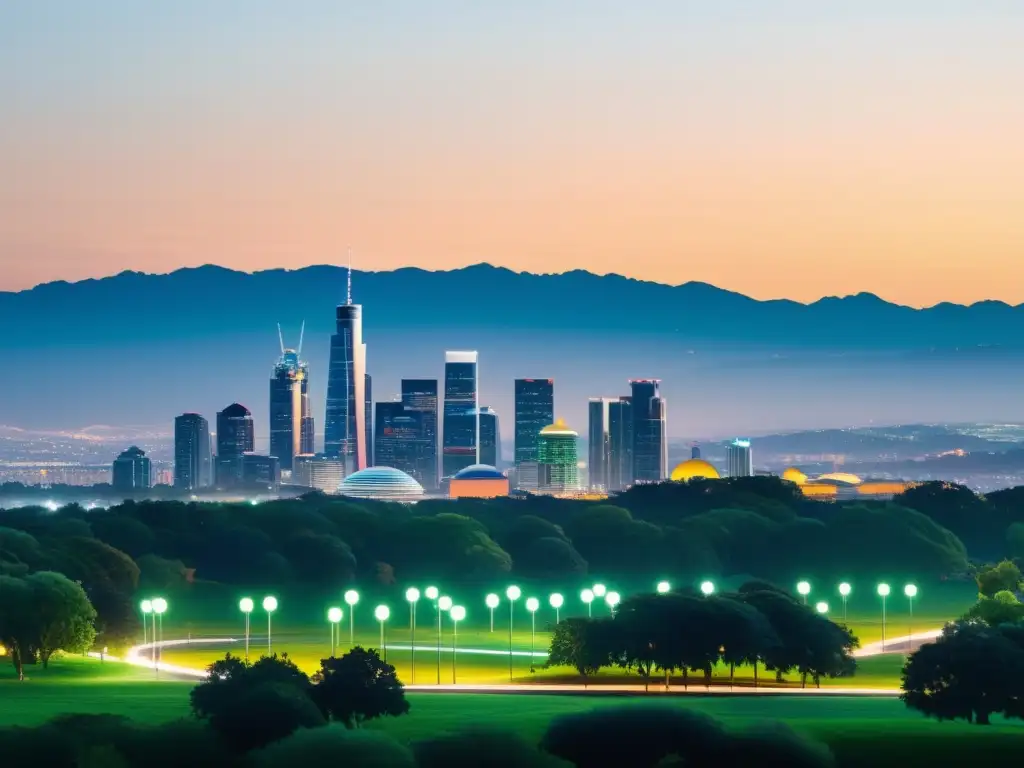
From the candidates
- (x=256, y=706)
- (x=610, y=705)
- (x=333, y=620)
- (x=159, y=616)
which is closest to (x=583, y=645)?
(x=333, y=620)

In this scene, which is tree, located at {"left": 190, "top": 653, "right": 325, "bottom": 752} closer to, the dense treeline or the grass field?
the grass field

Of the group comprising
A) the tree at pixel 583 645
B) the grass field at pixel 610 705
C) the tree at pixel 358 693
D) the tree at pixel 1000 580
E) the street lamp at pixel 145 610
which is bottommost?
the grass field at pixel 610 705

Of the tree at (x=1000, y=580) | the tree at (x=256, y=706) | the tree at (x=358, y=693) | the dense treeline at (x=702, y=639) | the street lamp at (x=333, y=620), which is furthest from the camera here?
the tree at (x=1000, y=580)

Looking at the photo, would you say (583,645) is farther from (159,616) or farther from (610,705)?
(159,616)

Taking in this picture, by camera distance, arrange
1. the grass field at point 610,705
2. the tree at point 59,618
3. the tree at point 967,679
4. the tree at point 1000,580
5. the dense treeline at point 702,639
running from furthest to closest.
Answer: the tree at point 1000,580 < the tree at point 59,618 < the dense treeline at point 702,639 < the tree at point 967,679 < the grass field at point 610,705

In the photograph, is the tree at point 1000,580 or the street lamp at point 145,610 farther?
the tree at point 1000,580

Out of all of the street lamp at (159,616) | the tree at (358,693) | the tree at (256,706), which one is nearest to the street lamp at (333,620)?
the tree at (358,693)

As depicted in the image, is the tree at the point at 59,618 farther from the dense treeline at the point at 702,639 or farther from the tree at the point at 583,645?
the dense treeline at the point at 702,639
